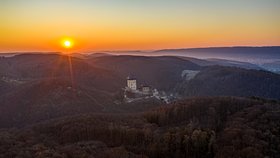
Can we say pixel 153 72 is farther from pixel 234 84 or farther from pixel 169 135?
pixel 169 135

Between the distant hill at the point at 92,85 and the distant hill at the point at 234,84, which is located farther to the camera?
the distant hill at the point at 234,84

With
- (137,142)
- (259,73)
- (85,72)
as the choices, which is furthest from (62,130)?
(259,73)

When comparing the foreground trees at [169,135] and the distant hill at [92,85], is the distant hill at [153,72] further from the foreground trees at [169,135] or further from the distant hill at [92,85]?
the foreground trees at [169,135]

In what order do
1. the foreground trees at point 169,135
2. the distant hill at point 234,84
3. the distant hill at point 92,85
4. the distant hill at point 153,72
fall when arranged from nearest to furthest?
the foreground trees at point 169,135
the distant hill at point 92,85
the distant hill at point 234,84
the distant hill at point 153,72

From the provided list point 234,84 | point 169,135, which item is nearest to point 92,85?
point 234,84

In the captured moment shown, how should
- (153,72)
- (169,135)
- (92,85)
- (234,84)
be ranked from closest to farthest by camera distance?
(169,135)
(92,85)
(234,84)
(153,72)

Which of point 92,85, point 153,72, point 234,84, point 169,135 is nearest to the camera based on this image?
point 169,135

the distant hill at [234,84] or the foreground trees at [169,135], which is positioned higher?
the foreground trees at [169,135]

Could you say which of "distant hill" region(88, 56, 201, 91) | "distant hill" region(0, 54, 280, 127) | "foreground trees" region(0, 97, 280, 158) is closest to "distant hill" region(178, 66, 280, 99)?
"distant hill" region(0, 54, 280, 127)

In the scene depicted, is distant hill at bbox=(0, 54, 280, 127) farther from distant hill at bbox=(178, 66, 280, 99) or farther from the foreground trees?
the foreground trees

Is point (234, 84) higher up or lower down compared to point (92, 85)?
lower down

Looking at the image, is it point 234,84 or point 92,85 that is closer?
point 92,85

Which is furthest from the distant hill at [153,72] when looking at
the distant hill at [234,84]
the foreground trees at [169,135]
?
the foreground trees at [169,135]

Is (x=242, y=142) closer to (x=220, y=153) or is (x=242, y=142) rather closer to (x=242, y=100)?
(x=220, y=153)
